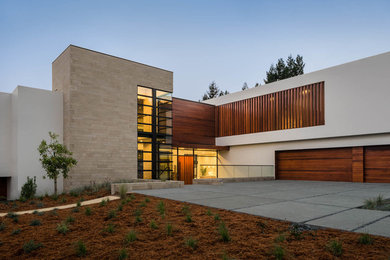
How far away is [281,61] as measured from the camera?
42781 mm

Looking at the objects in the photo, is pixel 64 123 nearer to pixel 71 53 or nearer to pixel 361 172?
pixel 71 53

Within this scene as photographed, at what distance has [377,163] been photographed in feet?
57.4

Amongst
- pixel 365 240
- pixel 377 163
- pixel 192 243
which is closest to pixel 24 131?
pixel 192 243

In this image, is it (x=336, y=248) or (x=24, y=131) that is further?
(x=24, y=131)

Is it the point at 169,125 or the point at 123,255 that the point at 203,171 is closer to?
the point at 169,125

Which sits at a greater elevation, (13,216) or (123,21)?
(123,21)

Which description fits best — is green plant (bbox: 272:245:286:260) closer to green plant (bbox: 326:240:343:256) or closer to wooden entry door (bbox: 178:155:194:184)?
green plant (bbox: 326:240:343:256)

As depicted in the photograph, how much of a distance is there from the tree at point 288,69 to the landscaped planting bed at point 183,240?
39.1 meters

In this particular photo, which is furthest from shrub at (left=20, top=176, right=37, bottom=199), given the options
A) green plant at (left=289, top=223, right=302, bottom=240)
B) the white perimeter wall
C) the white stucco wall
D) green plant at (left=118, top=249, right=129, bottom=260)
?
the white stucco wall

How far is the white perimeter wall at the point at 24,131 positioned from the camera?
1425cm

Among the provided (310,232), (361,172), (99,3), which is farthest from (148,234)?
(99,3)

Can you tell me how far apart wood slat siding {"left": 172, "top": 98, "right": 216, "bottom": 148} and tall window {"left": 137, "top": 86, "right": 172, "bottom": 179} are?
3262 mm

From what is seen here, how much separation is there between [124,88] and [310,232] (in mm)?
15247

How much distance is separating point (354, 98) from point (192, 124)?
41.8 feet
